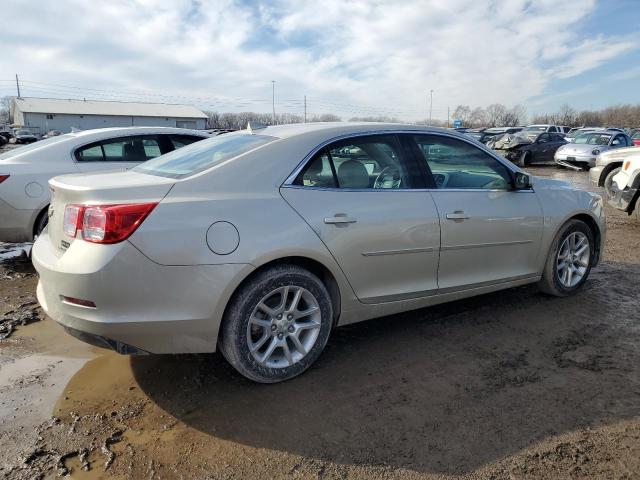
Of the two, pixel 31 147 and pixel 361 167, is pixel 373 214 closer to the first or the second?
pixel 361 167

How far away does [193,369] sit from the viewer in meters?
3.36

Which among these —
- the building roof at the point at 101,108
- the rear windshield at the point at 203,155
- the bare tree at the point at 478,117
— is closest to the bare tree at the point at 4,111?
the building roof at the point at 101,108

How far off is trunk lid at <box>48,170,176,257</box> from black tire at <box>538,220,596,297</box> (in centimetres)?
344

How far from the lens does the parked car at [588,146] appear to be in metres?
18.2

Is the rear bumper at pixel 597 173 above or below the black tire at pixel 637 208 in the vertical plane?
above

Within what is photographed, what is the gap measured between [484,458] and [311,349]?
1.21 m

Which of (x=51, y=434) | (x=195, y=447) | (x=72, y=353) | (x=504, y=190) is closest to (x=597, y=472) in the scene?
(x=195, y=447)

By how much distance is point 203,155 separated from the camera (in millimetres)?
3459

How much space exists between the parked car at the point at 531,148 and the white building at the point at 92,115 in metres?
59.1

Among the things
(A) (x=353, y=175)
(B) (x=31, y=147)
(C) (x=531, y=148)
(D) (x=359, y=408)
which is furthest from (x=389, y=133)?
(C) (x=531, y=148)

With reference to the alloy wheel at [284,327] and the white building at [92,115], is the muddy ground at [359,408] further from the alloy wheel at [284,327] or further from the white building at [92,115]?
the white building at [92,115]

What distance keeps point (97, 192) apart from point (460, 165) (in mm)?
2744

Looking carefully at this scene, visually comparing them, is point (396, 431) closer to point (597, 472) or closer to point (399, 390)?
point (399, 390)

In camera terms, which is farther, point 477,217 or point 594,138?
point 594,138
